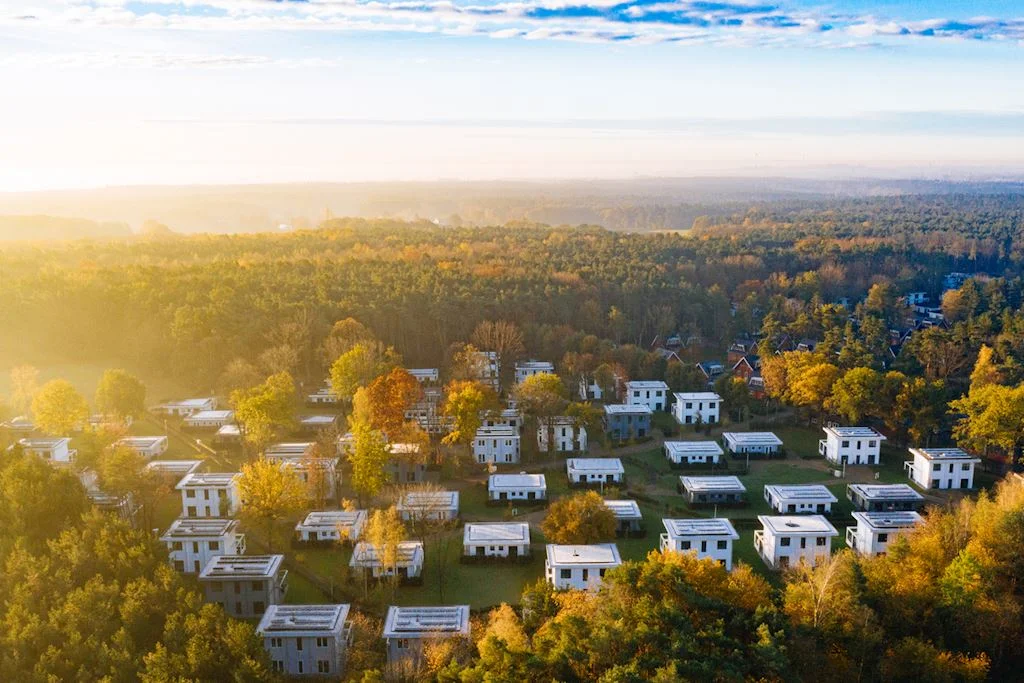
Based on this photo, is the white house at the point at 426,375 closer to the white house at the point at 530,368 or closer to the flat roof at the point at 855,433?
the white house at the point at 530,368

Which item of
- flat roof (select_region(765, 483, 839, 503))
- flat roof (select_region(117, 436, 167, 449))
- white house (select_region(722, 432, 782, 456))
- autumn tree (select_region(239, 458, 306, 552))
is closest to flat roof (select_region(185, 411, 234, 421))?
flat roof (select_region(117, 436, 167, 449))

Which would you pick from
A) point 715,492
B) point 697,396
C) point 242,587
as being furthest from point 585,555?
point 697,396

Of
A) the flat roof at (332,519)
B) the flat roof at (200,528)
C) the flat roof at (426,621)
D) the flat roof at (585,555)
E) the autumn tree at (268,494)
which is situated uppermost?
the autumn tree at (268,494)

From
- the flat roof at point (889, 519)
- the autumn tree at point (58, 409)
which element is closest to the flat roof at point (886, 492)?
the flat roof at point (889, 519)

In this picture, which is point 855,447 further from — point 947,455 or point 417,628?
point 417,628

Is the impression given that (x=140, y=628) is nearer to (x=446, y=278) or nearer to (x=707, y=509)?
(x=707, y=509)

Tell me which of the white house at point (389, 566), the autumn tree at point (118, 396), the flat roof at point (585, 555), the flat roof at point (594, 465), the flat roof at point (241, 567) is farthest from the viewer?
the autumn tree at point (118, 396)
